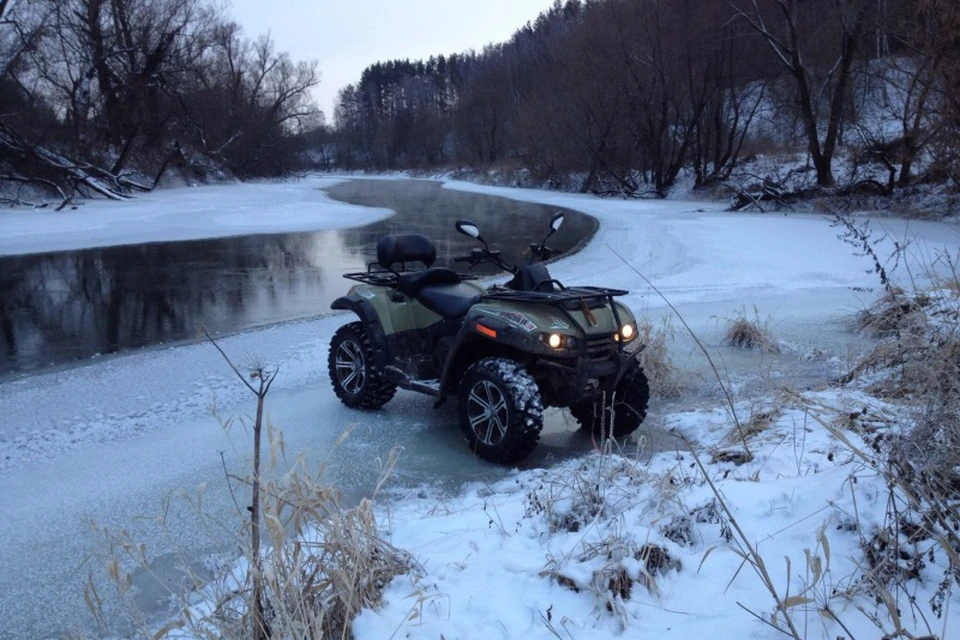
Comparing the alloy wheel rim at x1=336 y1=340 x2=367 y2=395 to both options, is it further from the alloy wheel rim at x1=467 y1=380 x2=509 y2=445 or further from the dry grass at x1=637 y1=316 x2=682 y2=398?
the dry grass at x1=637 y1=316 x2=682 y2=398

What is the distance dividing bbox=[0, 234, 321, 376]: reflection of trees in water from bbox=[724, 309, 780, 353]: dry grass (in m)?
5.39

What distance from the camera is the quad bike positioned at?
4.29 metres

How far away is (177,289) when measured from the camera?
445 inches

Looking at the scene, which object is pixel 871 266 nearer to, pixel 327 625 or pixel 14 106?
pixel 327 625

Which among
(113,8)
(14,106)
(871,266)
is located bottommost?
(871,266)

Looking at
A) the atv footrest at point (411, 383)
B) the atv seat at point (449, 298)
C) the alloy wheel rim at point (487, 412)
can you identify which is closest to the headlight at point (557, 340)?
the alloy wheel rim at point (487, 412)

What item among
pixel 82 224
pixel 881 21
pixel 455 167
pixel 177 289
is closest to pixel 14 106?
pixel 82 224

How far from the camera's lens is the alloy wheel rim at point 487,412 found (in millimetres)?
4398

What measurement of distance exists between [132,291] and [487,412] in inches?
335

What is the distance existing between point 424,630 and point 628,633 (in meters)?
0.66

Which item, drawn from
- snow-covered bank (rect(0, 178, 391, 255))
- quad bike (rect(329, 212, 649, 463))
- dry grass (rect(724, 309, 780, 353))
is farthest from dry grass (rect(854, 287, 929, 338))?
snow-covered bank (rect(0, 178, 391, 255))

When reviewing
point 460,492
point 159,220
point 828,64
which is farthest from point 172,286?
point 828,64

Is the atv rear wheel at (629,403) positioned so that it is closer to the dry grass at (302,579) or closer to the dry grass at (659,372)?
the dry grass at (659,372)

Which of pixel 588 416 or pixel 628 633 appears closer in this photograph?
pixel 628 633
